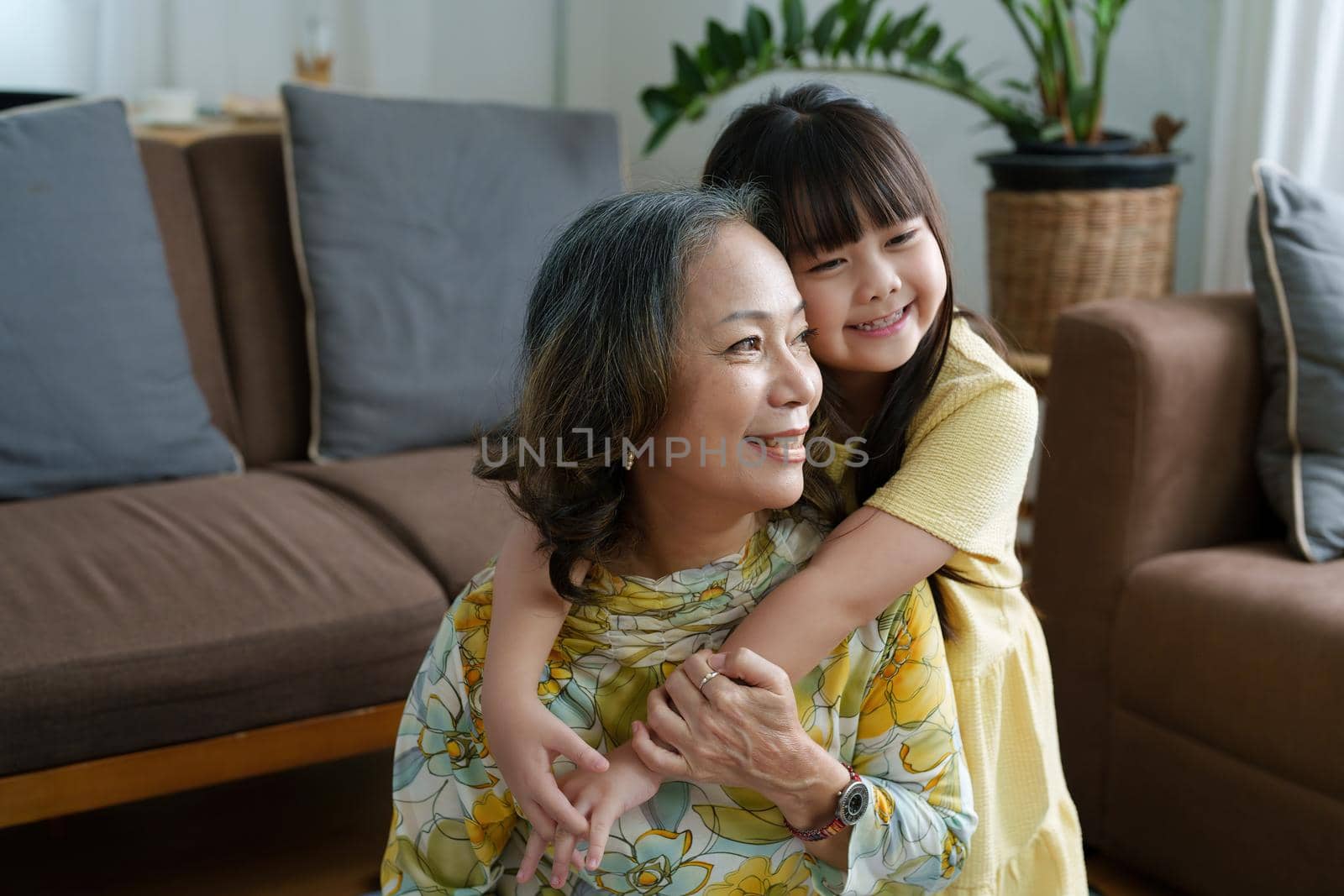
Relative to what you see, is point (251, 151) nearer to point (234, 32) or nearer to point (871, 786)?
point (234, 32)

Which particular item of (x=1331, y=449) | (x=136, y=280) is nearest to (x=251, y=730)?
(x=136, y=280)

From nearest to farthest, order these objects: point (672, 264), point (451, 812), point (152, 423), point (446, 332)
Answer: point (672, 264) → point (451, 812) → point (152, 423) → point (446, 332)

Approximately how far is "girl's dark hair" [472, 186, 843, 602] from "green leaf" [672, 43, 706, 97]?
1849mm

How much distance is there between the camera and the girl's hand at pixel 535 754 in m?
0.95

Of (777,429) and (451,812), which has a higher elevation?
(777,429)

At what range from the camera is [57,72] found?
11.6 feet

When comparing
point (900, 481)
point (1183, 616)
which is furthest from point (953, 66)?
point (900, 481)

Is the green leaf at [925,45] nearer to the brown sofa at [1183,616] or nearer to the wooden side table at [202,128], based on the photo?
the brown sofa at [1183,616]

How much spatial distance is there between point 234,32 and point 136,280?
72.2 inches

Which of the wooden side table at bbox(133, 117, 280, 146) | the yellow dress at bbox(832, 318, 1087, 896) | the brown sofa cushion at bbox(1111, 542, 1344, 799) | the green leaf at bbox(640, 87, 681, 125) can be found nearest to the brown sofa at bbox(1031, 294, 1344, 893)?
the brown sofa cushion at bbox(1111, 542, 1344, 799)

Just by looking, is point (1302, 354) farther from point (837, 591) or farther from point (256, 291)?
point (256, 291)

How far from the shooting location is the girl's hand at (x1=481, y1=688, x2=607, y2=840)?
95cm

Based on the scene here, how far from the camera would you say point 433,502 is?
6.73 feet

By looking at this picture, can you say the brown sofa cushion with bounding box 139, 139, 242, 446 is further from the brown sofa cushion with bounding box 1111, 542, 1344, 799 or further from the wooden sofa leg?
the brown sofa cushion with bounding box 1111, 542, 1344, 799
